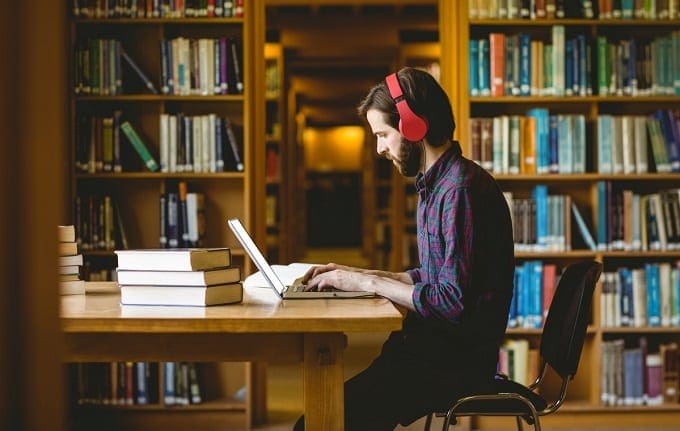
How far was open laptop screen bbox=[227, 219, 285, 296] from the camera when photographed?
1974mm

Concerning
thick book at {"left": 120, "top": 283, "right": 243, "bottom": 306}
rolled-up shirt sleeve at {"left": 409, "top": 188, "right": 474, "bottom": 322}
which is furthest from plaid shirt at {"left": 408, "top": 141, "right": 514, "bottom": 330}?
thick book at {"left": 120, "top": 283, "right": 243, "bottom": 306}

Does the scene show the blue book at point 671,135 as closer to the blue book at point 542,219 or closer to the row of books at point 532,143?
the row of books at point 532,143

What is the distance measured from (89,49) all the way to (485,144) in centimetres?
191

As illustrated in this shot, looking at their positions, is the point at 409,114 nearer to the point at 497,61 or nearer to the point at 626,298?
the point at 497,61

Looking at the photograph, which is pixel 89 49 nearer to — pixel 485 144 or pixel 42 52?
pixel 485 144

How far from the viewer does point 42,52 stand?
0.64m

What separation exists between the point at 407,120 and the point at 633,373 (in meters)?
2.49

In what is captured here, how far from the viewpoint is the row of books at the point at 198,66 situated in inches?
158

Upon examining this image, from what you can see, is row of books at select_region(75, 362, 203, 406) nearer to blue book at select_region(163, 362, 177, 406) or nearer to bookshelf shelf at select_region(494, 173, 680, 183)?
blue book at select_region(163, 362, 177, 406)

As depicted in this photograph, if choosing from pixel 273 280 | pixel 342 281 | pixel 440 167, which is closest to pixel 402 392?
pixel 342 281

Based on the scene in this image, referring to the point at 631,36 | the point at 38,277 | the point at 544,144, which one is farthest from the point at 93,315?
the point at 631,36

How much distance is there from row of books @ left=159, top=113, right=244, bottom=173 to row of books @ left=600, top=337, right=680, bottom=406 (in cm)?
196

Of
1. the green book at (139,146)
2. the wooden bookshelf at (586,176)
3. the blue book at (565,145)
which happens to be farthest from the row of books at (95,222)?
the blue book at (565,145)

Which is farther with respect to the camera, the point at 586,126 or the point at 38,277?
the point at 586,126
